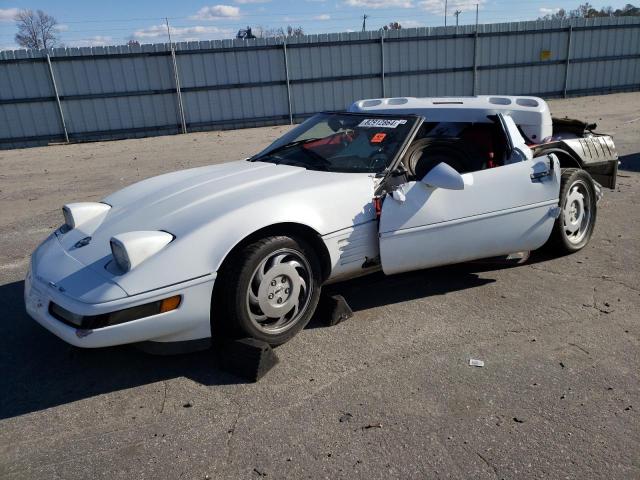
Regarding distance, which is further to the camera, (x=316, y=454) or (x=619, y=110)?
(x=619, y=110)

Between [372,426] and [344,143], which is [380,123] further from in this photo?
[372,426]

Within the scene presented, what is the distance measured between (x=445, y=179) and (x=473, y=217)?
49 cm

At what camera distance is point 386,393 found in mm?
2973

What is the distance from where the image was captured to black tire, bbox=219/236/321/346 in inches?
125

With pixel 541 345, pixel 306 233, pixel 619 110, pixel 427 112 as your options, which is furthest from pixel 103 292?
pixel 619 110

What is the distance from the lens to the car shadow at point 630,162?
27.8 ft

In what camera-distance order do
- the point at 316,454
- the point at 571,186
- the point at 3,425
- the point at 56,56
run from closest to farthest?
the point at 316,454
the point at 3,425
the point at 571,186
the point at 56,56

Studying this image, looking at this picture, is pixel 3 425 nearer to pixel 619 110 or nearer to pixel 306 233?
pixel 306 233

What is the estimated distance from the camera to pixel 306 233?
3492mm

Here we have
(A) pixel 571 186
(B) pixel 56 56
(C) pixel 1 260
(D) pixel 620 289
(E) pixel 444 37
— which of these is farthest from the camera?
(E) pixel 444 37

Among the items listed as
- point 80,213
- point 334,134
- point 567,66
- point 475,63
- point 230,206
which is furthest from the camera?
point 567,66

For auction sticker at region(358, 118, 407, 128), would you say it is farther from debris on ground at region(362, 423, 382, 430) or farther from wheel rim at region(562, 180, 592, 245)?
debris on ground at region(362, 423, 382, 430)

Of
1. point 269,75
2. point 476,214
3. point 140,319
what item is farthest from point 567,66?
point 140,319

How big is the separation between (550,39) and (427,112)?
16.4 m
